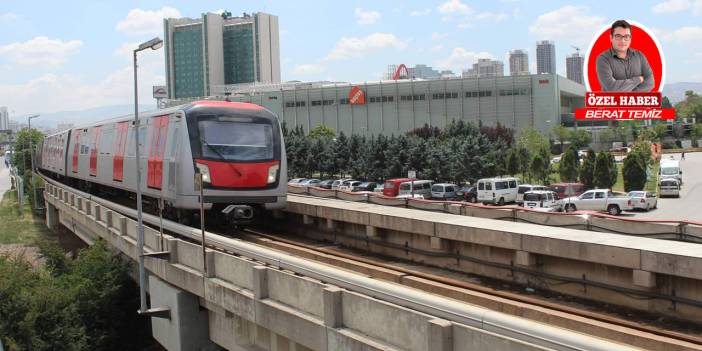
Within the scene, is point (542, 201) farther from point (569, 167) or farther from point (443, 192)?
point (569, 167)

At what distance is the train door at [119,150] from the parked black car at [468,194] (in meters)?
27.8

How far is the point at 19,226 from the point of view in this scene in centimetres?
5325

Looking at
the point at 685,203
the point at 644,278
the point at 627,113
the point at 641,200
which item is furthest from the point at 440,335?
the point at 685,203

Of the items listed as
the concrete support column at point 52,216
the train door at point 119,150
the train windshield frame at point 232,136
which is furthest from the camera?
the concrete support column at point 52,216

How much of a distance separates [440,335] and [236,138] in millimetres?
11572

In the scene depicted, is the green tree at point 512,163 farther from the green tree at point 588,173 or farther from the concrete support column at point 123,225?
the concrete support column at point 123,225

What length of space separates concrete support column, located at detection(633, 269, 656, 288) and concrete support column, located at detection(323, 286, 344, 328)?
402 cm

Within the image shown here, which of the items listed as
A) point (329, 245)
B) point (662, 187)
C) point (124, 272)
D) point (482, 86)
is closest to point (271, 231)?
point (329, 245)

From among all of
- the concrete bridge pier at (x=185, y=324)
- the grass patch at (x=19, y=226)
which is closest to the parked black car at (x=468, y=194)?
the grass patch at (x=19, y=226)

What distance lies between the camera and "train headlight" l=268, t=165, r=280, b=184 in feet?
58.7

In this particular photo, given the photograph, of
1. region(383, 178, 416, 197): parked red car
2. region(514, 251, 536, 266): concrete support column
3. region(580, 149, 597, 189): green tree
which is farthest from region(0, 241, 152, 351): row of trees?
region(580, 149, 597, 189): green tree

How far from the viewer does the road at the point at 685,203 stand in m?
36.8

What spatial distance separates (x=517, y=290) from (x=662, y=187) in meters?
39.0

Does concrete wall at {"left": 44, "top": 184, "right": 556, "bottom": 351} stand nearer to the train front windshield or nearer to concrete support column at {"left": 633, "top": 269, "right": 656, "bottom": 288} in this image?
the train front windshield
